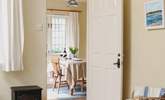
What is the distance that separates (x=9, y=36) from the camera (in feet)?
15.2

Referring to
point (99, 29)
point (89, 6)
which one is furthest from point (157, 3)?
point (89, 6)

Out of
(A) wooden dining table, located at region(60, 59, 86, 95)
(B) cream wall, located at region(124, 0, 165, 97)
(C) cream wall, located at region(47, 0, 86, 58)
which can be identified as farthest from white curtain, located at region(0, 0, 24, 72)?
(C) cream wall, located at region(47, 0, 86, 58)

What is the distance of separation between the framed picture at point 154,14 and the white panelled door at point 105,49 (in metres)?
0.41

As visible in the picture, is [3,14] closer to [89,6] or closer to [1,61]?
[1,61]

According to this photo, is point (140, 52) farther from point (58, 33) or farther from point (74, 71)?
point (58, 33)

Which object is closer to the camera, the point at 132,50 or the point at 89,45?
the point at 132,50

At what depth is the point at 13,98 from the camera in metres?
4.53

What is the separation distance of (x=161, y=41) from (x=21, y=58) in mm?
2347

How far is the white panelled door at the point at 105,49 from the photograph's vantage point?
4.16 metres

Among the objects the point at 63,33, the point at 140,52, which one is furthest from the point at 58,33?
the point at 140,52

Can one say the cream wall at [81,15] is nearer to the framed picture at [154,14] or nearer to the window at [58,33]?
the window at [58,33]

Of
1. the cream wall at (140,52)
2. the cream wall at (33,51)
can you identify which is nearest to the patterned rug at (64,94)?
the cream wall at (33,51)

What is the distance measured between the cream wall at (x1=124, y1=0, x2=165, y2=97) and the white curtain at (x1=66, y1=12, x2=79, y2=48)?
16.4ft

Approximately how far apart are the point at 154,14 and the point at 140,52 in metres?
0.64
